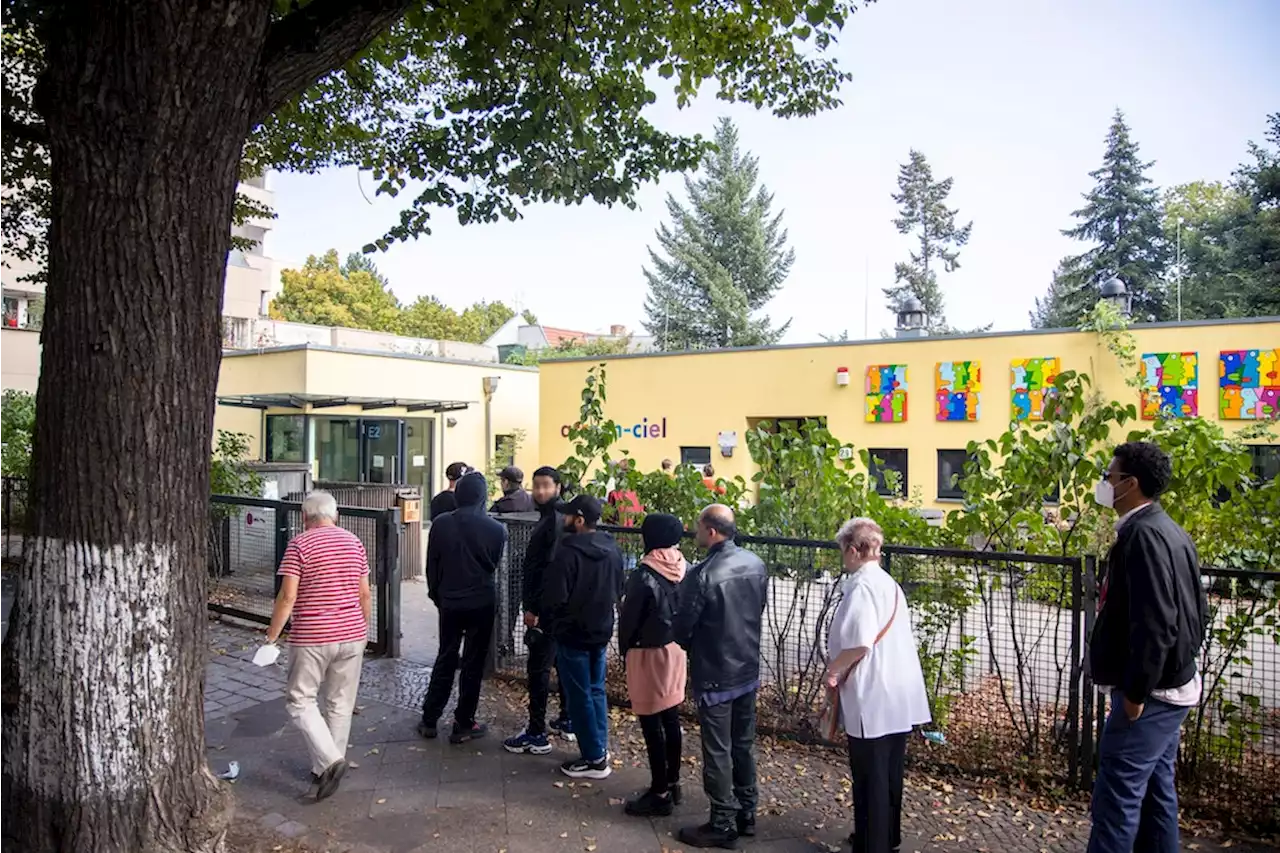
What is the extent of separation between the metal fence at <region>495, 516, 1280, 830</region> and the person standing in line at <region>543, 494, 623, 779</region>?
47.0 inches

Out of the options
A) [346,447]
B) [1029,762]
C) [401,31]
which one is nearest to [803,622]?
[1029,762]

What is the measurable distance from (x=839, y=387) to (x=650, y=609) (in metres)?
14.6

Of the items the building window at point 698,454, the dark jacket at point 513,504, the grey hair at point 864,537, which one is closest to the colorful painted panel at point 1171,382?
the building window at point 698,454

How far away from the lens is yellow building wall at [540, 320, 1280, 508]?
1518cm

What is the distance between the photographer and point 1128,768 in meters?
3.39

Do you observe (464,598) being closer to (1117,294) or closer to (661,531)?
(661,531)

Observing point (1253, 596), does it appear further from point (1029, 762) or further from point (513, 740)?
point (513, 740)

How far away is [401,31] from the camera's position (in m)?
8.19

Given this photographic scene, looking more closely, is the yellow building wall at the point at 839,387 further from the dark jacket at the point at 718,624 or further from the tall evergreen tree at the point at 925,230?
the tall evergreen tree at the point at 925,230

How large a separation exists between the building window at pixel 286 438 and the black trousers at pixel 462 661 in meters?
14.7

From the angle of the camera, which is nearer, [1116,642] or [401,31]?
[1116,642]

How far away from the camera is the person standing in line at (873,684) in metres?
3.84

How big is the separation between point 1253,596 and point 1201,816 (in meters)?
1.16

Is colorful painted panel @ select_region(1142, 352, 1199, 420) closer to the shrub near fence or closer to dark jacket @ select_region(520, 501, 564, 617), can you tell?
the shrub near fence
